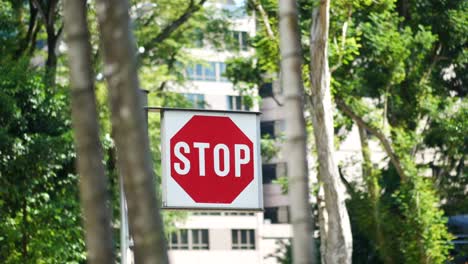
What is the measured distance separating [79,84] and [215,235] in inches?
3210

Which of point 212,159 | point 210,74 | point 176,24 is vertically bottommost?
point 212,159

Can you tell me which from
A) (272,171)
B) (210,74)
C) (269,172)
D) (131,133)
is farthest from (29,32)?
(210,74)

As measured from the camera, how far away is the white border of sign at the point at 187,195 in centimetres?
1030

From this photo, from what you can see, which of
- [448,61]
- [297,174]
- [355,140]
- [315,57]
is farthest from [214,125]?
[355,140]

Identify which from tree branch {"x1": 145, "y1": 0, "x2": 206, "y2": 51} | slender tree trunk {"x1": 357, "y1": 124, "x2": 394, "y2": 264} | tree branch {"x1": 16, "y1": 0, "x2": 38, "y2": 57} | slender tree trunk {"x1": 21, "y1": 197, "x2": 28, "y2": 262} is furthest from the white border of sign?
slender tree trunk {"x1": 357, "y1": 124, "x2": 394, "y2": 264}

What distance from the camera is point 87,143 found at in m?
6.16

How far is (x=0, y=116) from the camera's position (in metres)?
32.4

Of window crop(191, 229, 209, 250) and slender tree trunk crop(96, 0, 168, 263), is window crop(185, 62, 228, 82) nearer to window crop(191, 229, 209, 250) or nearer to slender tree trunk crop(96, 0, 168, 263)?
window crop(191, 229, 209, 250)

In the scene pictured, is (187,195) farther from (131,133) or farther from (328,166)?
(328,166)

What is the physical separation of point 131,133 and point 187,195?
Answer: 4.28 metres

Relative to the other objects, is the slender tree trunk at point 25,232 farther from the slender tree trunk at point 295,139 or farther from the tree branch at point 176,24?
the slender tree trunk at point 295,139

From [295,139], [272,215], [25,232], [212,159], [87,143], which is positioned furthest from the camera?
[272,215]

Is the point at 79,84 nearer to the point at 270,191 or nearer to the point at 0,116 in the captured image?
the point at 0,116

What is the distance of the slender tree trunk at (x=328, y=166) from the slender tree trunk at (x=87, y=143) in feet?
81.3
